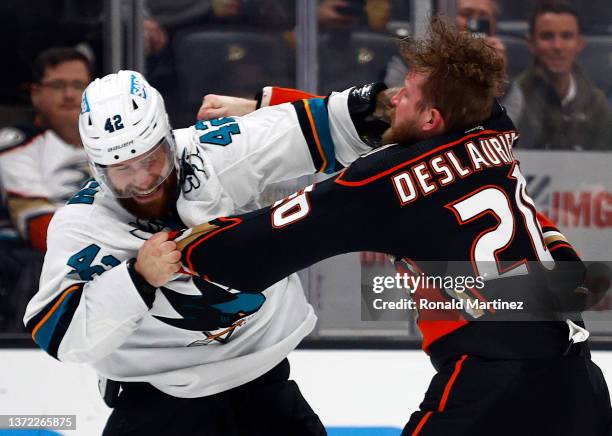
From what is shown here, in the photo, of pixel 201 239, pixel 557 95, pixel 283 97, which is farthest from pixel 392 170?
pixel 557 95

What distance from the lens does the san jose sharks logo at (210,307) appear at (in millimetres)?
2180

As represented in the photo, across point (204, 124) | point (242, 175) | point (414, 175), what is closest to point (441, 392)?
point (414, 175)

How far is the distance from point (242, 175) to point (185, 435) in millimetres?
619

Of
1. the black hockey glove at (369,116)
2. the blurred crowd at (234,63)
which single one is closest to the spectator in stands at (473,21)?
the blurred crowd at (234,63)

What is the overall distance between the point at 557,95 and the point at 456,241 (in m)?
2.62

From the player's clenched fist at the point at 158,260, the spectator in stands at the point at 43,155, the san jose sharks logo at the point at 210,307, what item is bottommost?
the spectator in stands at the point at 43,155

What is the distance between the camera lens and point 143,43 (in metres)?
4.25

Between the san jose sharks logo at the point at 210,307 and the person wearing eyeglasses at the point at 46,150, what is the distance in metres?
2.25

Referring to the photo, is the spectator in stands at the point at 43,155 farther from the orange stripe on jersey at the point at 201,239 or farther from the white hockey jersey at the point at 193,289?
the orange stripe on jersey at the point at 201,239

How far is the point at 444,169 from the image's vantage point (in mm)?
1838

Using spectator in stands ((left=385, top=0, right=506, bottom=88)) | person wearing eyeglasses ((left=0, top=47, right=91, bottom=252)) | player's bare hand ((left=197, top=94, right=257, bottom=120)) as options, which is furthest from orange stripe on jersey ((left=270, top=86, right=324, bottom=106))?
person wearing eyeglasses ((left=0, top=47, right=91, bottom=252))

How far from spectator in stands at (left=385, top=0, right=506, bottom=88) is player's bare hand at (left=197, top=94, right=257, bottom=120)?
68.4 inches

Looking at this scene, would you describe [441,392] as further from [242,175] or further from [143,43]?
[143,43]

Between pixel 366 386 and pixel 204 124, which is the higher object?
pixel 204 124
